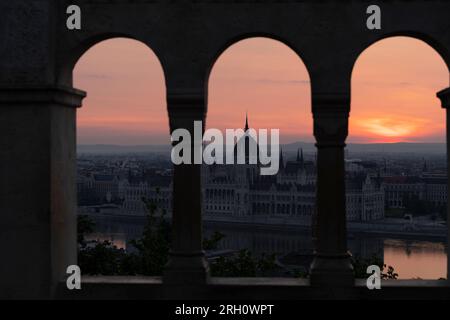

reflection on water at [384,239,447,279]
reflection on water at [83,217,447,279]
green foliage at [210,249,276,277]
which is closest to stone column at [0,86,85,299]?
green foliage at [210,249,276,277]

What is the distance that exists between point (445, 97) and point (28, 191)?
468 centimetres

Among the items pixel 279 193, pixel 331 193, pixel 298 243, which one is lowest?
pixel 298 243

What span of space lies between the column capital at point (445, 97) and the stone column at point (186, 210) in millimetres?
2649

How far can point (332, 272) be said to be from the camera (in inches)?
291

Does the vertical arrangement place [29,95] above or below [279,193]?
above

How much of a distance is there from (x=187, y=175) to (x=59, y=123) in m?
1.55

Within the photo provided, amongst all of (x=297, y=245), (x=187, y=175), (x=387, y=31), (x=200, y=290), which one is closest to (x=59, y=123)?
(x=187, y=175)

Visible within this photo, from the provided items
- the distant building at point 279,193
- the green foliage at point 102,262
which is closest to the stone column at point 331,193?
the green foliage at point 102,262

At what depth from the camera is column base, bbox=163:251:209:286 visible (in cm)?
750

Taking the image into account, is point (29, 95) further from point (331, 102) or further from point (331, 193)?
point (331, 193)

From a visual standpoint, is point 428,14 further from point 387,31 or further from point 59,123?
point 59,123

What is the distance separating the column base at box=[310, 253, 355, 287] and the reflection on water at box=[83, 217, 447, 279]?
62.5 meters

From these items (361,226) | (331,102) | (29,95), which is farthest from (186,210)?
(361,226)

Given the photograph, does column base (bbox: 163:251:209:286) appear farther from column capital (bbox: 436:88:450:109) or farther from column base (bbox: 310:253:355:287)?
column capital (bbox: 436:88:450:109)
